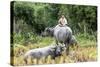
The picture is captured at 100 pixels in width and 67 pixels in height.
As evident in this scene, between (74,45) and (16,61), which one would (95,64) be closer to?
(74,45)

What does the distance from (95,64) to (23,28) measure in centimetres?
102

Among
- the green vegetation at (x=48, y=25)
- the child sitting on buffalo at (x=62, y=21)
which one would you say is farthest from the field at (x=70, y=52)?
the child sitting on buffalo at (x=62, y=21)

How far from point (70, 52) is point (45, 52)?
1.03ft

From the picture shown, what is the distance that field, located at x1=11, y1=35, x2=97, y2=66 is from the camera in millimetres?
2188

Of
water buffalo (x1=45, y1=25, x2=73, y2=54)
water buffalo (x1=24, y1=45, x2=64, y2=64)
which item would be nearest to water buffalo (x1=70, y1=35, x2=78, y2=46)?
water buffalo (x1=45, y1=25, x2=73, y2=54)

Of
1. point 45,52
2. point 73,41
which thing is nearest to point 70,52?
point 73,41

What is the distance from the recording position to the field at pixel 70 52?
2.19 metres

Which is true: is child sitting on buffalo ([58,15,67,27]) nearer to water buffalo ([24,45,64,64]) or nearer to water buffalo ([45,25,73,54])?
water buffalo ([45,25,73,54])

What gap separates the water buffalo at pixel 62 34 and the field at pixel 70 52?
0.07m

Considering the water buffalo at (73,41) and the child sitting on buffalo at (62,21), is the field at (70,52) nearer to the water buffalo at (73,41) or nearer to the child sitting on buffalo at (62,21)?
the water buffalo at (73,41)

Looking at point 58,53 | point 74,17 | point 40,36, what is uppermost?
point 74,17

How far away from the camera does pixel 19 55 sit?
7.19 feet

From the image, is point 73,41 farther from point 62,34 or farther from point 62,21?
point 62,21
